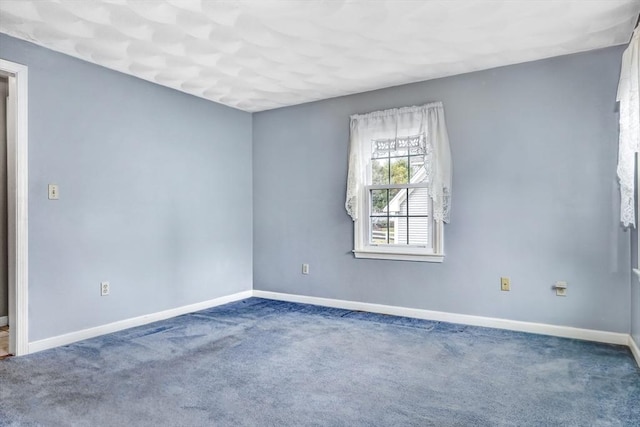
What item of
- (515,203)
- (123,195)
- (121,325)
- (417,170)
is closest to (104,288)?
(121,325)

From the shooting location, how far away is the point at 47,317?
317cm

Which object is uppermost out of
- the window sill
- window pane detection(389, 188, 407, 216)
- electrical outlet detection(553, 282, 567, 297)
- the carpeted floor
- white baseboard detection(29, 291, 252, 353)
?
window pane detection(389, 188, 407, 216)

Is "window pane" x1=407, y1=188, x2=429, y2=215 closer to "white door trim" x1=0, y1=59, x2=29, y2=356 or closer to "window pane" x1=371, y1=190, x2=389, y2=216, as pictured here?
"window pane" x1=371, y1=190, x2=389, y2=216

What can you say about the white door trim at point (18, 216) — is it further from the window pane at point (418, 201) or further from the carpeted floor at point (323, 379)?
the window pane at point (418, 201)

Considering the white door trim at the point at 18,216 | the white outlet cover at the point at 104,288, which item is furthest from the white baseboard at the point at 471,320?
the white door trim at the point at 18,216

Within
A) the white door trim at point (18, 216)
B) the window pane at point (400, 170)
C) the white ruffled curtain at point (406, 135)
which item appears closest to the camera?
the white door trim at point (18, 216)

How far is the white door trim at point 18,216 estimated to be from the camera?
302 cm

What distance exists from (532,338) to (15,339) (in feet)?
13.0

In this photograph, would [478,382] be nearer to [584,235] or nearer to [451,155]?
[584,235]

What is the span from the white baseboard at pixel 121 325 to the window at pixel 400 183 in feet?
5.57

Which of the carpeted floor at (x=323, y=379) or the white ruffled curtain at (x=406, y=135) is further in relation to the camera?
the white ruffled curtain at (x=406, y=135)

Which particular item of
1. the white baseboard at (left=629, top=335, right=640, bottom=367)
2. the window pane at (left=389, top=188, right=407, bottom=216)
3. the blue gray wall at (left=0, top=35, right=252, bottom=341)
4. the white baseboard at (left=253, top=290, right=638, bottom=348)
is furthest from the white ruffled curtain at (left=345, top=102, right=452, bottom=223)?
the white baseboard at (left=629, top=335, right=640, bottom=367)

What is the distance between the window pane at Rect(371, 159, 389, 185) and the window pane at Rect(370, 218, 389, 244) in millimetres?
406

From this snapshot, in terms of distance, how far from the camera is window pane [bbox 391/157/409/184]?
4199 mm
